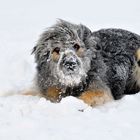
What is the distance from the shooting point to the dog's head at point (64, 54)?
326 inches

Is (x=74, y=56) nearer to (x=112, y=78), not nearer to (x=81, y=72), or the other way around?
(x=81, y=72)

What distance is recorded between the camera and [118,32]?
32.7 feet

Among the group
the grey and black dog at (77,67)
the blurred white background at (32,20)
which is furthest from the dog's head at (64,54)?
the blurred white background at (32,20)

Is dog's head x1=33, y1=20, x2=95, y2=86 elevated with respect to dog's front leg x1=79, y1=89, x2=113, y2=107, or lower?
elevated

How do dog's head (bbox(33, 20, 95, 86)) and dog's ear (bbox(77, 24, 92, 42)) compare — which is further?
dog's ear (bbox(77, 24, 92, 42))

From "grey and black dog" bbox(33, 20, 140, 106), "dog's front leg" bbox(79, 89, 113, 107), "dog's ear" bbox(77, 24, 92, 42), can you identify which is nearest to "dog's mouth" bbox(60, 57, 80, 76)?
"grey and black dog" bbox(33, 20, 140, 106)

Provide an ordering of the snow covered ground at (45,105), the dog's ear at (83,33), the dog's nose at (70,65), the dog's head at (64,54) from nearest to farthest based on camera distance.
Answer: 1. the snow covered ground at (45,105)
2. the dog's nose at (70,65)
3. the dog's head at (64,54)
4. the dog's ear at (83,33)

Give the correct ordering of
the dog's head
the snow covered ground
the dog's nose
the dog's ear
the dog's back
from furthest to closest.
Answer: the dog's back → the dog's ear → the dog's head → the dog's nose → the snow covered ground

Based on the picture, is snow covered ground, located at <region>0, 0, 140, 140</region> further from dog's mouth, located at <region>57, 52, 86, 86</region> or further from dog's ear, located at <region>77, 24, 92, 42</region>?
dog's ear, located at <region>77, 24, 92, 42</region>

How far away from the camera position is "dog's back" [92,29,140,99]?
30.4 feet

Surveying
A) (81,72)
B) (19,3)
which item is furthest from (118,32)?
(19,3)

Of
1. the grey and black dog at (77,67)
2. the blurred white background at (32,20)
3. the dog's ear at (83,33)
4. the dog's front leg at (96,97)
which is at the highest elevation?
the dog's ear at (83,33)

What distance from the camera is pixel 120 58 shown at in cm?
949

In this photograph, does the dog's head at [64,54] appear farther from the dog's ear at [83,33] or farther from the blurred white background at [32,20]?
the blurred white background at [32,20]
